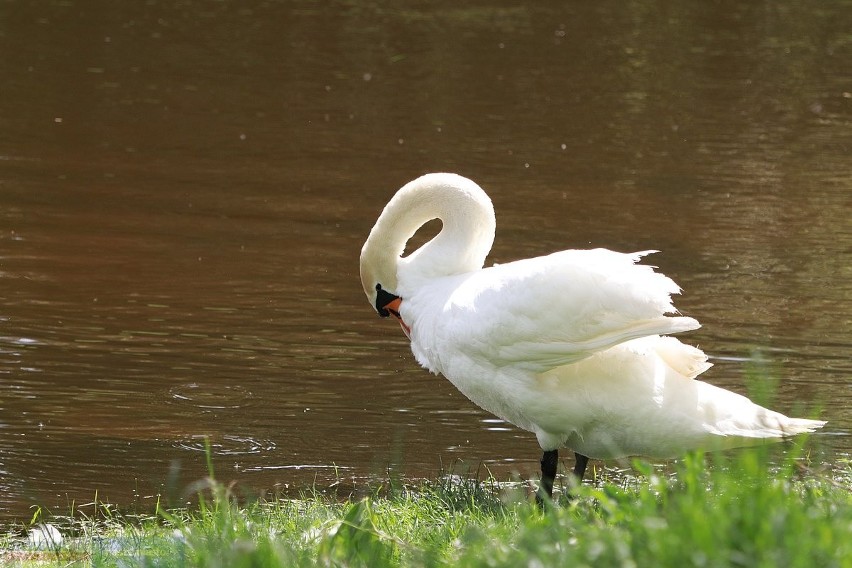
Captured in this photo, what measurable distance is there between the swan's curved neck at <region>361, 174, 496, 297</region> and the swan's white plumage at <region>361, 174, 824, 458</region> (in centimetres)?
28

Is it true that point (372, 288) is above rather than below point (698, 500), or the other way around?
above

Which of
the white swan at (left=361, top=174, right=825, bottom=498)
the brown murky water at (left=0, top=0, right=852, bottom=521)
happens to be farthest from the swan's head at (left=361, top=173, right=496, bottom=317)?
the brown murky water at (left=0, top=0, right=852, bottom=521)

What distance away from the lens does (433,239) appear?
5.60 meters

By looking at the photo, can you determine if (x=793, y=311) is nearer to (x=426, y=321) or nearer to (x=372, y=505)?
(x=426, y=321)

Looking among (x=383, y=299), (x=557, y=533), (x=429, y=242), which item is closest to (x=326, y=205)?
(x=383, y=299)

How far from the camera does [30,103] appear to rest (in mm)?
13922

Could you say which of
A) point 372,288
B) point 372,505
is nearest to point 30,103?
point 372,288

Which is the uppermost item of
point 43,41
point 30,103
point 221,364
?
point 43,41

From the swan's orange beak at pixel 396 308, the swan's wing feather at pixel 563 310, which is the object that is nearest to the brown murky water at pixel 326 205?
the swan's orange beak at pixel 396 308

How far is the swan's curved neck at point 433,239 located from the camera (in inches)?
225

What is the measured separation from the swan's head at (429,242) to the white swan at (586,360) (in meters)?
0.28

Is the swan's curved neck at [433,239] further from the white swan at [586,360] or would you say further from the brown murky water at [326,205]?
the brown murky water at [326,205]

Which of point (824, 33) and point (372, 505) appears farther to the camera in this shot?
point (824, 33)

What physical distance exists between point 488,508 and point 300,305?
12.5ft
